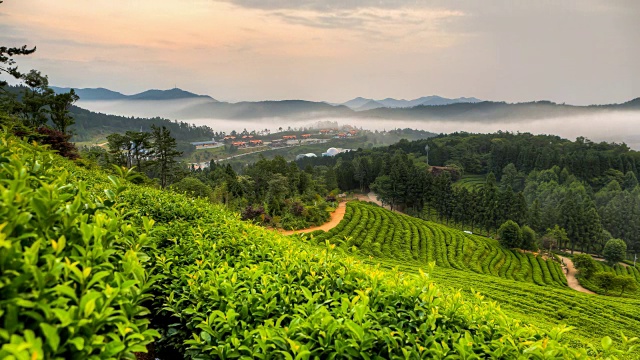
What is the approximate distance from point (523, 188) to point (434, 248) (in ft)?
148

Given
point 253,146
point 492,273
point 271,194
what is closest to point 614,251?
point 492,273

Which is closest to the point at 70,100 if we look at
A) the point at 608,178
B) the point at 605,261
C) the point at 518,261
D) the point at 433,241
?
the point at 433,241

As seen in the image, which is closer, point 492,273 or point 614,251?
point 492,273

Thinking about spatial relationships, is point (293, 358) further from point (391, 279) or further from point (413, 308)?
Answer: point (391, 279)

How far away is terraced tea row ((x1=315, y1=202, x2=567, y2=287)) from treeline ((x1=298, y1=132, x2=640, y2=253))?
1195cm

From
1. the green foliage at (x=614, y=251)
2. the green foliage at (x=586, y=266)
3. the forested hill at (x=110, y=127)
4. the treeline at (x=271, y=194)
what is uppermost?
the forested hill at (x=110, y=127)

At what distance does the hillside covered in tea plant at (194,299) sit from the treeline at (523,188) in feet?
141

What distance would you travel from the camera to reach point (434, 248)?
25406 mm

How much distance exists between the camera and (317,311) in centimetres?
168

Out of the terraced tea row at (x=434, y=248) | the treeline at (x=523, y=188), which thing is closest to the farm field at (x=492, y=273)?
the terraced tea row at (x=434, y=248)

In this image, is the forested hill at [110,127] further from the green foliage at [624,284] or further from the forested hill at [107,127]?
the green foliage at [624,284]

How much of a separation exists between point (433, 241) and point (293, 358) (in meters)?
27.1

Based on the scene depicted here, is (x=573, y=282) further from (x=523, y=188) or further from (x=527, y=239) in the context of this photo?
(x=523, y=188)

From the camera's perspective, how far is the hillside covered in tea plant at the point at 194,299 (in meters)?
1.02
